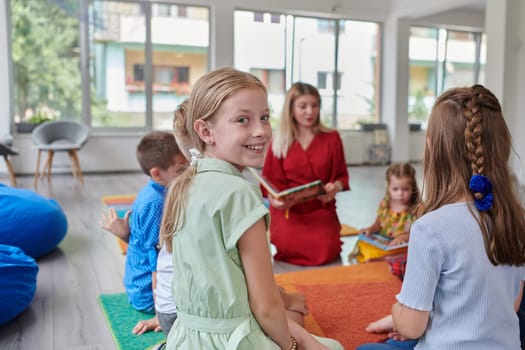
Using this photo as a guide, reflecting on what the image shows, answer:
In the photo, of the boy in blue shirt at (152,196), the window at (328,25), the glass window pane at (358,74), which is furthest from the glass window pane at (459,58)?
the boy in blue shirt at (152,196)

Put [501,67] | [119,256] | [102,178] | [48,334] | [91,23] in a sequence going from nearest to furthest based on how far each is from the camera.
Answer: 1. [48,334]
2. [119,256]
3. [501,67]
4. [102,178]
5. [91,23]

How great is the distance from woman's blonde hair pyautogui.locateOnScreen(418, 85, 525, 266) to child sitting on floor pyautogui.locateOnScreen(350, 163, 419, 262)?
1.83 m

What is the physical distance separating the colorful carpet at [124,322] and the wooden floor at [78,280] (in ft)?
0.11

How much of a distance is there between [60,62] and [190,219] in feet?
24.7

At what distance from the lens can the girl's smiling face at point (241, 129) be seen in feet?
3.81

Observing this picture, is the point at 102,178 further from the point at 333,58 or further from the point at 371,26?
the point at 371,26

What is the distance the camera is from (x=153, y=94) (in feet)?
27.9

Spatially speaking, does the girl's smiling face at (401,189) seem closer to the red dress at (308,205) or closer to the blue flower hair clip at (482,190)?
the red dress at (308,205)

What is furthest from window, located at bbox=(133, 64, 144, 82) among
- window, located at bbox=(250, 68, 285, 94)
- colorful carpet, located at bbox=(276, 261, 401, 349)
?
colorful carpet, located at bbox=(276, 261, 401, 349)

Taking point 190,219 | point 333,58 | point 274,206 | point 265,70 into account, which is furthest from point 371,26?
point 190,219

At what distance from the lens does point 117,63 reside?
27.0 feet

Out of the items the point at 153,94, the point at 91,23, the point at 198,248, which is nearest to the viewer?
the point at 198,248

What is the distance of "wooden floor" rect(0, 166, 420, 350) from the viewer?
2.09 meters

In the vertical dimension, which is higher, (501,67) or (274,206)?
(501,67)
